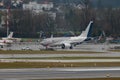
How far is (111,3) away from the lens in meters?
69.8

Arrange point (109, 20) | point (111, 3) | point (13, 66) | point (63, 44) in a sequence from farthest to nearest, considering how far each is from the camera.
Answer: point (109, 20) → point (63, 44) → point (111, 3) → point (13, 66)

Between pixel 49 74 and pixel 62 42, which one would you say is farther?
pixel 62 42

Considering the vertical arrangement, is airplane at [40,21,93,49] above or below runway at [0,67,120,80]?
below

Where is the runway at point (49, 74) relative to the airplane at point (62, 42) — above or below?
above

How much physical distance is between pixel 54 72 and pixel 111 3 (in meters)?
20.3

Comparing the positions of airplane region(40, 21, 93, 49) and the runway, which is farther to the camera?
airplane region(40, 21, 93, 49)

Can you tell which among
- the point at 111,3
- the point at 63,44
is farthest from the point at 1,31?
the point at 111,3

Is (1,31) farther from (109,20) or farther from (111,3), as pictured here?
(111,3)

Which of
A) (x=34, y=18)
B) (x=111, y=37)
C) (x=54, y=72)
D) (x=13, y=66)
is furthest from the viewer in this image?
(x=34, y=18)

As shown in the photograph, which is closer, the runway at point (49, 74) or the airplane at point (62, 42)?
the runway at point (49, 74)

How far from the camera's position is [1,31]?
178 meters

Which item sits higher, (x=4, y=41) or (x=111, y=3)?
(x=111, y=3)

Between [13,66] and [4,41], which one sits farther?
[4,41]

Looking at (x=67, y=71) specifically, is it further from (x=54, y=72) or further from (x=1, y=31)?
(x=1, y=31)
